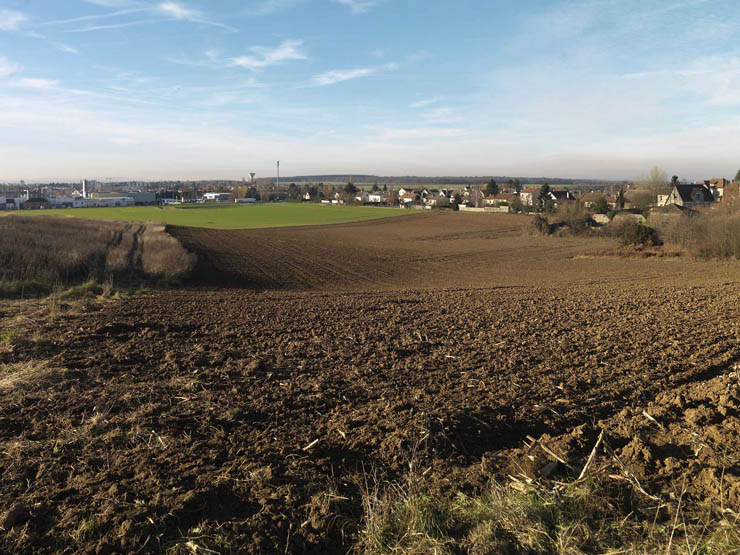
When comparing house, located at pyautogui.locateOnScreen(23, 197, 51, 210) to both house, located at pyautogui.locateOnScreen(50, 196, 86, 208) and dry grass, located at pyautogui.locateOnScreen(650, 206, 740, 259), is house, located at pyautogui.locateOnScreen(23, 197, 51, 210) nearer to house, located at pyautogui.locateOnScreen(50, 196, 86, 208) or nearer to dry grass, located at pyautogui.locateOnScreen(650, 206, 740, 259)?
house, located at pyautogui.locateOnScreen(50, 196, 86, 208)

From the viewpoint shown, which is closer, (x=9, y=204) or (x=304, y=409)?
(x=304, y=409)

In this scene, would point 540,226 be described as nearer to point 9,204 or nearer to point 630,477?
point 630,477

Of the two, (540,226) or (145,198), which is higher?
Answer: (145,198)

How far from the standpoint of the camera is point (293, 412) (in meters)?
5.79

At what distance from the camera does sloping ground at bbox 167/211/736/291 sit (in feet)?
83.0

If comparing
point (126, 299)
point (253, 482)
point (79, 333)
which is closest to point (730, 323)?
point (253, 482)

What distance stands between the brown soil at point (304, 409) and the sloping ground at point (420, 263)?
12437 mm

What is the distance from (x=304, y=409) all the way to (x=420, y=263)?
30845mm

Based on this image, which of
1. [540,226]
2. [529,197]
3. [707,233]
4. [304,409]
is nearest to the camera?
[304,409]

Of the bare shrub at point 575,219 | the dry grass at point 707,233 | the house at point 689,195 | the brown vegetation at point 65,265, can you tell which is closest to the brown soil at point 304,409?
the brown vegetation at point 65,265

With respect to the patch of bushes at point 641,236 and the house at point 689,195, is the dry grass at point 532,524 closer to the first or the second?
the patch of bushes at point 641,236

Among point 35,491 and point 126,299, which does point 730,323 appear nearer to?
point 35,491

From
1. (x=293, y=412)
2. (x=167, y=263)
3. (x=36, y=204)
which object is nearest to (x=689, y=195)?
(x=167, y=263)

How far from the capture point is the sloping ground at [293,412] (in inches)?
148
